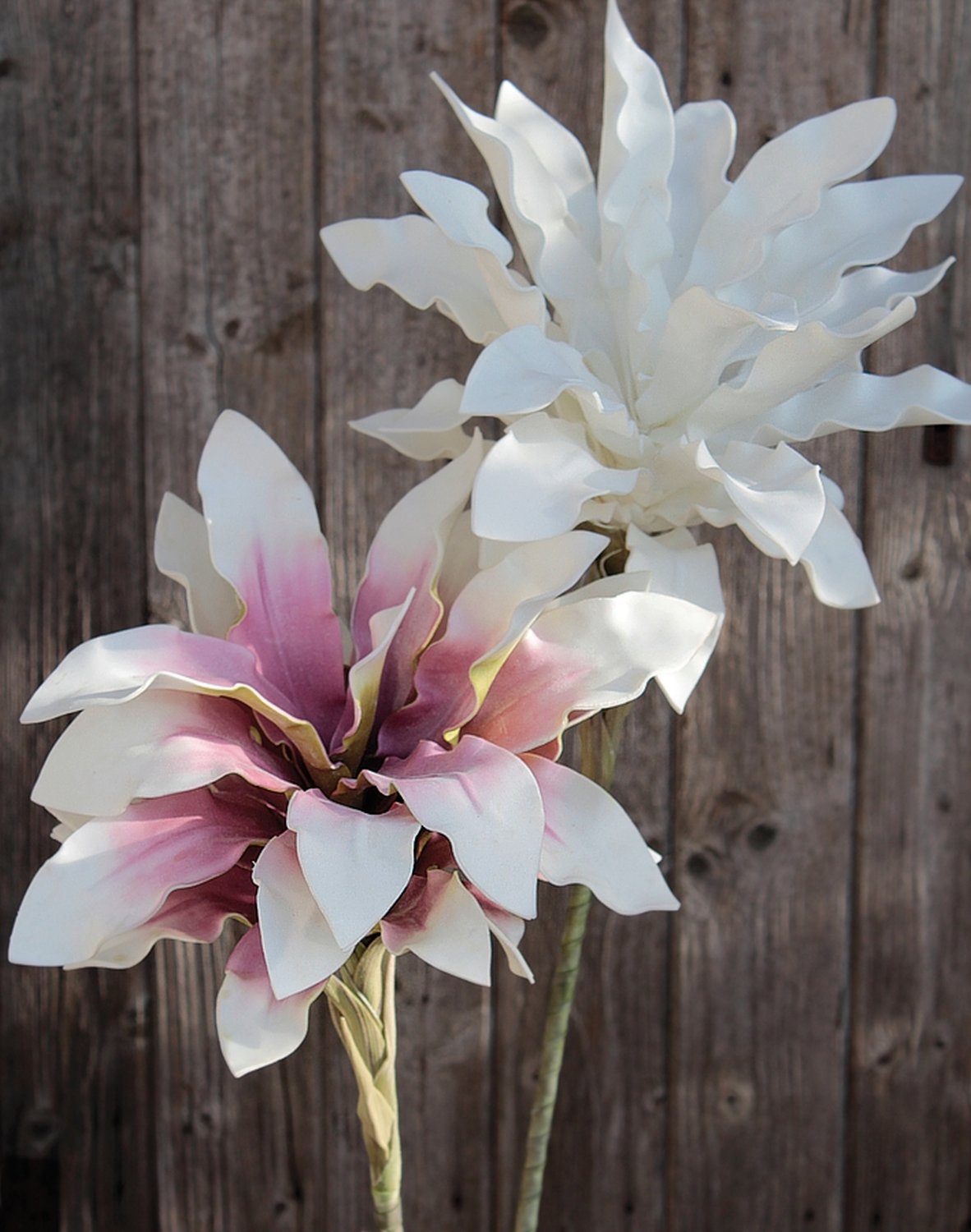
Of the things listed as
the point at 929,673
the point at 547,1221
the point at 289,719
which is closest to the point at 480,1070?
the point at 547,1221

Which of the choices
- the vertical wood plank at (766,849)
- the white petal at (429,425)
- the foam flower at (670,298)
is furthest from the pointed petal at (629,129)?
the vertical wood plank at (766,849)

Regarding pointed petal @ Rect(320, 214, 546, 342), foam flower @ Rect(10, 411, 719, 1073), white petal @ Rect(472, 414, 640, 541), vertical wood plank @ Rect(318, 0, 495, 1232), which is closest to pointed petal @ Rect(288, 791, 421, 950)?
foam flower @ Rect(10, 411, 719, 1073)

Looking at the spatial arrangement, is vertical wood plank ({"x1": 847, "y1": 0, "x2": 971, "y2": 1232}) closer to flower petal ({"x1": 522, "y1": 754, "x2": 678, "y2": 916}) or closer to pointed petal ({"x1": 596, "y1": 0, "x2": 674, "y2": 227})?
pointed petal ({"x1": 596, "y1": 0, "x2": 674, "y2": 227})

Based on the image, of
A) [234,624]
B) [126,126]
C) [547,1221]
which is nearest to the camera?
[234,624]

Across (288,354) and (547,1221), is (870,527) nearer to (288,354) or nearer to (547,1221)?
(288,354)

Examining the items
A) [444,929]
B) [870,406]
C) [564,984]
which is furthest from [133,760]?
[870,406]

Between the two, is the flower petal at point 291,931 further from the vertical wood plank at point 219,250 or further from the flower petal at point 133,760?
the vertical wood plank at point 219,250

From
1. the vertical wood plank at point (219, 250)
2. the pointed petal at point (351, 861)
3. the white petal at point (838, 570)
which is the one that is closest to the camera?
the pointed petal at point (351, 861)
